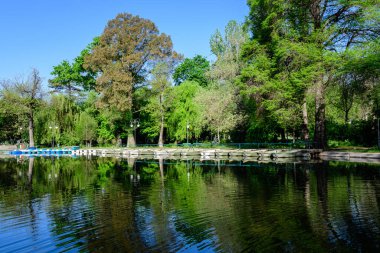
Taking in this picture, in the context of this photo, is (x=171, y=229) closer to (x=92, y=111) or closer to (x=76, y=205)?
(x=76, y=205)

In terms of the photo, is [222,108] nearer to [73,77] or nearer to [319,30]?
[319,30]

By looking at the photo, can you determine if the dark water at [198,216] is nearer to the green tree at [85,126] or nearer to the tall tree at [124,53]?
the tall tree at [124,53]

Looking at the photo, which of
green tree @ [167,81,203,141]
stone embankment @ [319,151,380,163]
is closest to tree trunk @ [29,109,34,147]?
green tree @ [167,81,203,141]

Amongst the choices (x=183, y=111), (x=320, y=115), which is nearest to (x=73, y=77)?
(x=183, y=111)

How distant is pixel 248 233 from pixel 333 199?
18.3 feet

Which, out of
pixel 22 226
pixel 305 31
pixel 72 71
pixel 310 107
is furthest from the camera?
pixel 72 71

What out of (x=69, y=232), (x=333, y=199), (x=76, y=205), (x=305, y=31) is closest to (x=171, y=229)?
(x=69, y=232)

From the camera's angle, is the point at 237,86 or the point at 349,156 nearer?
the point at 349,156

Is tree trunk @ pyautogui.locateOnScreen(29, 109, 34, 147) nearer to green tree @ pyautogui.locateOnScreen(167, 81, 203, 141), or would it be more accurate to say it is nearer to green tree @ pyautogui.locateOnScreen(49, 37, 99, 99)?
green tree @ pyautogui.locateOnScreen(49, 37, 99, 99)

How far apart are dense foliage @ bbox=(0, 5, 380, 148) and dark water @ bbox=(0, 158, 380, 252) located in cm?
1399

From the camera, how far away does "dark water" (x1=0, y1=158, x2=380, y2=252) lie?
28.6 ft

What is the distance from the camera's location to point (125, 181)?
20984mm

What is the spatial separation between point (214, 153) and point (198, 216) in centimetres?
2847

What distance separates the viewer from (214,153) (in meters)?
39.9
